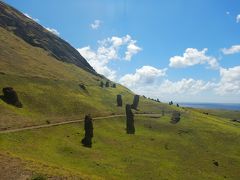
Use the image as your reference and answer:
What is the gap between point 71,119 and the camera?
102 meters

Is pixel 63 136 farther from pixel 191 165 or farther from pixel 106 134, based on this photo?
pixel 191 165

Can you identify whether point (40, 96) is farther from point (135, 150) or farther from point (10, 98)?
point (135, 150)

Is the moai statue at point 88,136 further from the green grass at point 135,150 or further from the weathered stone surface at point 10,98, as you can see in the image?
the weathered stone surface at point 10,98

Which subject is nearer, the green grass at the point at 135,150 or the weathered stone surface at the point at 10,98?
the green grass at the point at 135,150

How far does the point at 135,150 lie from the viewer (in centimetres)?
8125

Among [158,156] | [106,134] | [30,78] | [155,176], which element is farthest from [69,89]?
[155,176]

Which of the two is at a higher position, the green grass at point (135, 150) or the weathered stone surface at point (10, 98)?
the weathered stone surface at point (10, 98)

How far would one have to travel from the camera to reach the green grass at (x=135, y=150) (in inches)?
2485

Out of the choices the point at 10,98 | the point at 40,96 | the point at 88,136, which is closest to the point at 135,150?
the point at 88,136

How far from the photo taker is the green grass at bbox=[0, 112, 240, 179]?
63125mm

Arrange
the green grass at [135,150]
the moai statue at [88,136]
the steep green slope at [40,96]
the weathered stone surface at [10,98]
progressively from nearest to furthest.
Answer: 1. the green grass at [135,150]
2. the moai statue at [88,136]
3. the steep green slope at [40,96]
4. the weathered stone surface at [10,98]

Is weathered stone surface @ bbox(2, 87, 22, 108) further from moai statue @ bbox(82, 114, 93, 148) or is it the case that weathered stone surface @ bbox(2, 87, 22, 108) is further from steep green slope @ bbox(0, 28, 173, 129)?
moai statue @ bbox(82, 114, 93, 148)

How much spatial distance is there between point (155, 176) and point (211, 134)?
45.6 meters

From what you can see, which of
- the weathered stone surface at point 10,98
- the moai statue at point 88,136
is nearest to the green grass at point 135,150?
the moai statue at point 88,136
